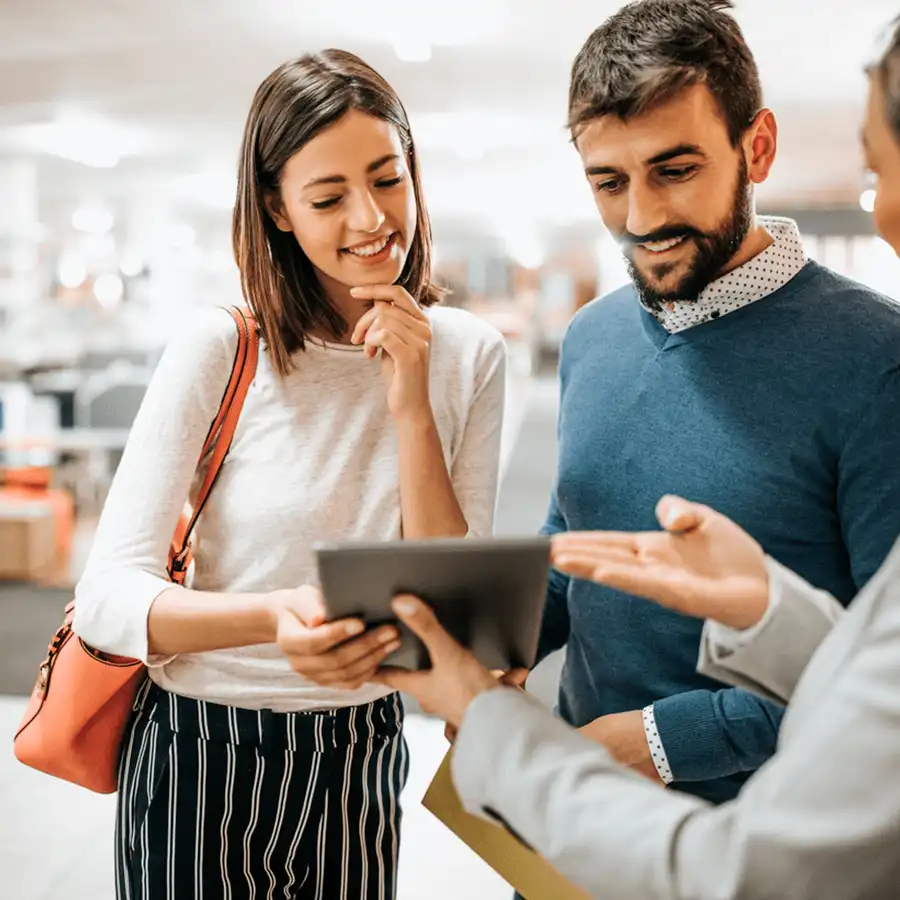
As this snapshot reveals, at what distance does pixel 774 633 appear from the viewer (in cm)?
89

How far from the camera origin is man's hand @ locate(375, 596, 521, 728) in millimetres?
946

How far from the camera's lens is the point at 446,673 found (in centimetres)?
97

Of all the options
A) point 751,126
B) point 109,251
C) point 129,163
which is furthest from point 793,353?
point 109,251

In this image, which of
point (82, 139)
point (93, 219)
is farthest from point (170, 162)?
point (93, 219)

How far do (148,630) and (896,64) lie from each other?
0.99 m

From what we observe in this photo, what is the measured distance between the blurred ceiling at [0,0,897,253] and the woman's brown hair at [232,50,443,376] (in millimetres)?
2430

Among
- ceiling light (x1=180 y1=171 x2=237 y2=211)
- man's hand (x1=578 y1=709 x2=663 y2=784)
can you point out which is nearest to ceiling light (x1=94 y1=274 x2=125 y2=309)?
ceiling light (x1=180 y1=171 x2=237 y2=211)

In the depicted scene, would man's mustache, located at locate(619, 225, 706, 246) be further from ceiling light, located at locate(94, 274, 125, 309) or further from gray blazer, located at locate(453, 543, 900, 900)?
ceiling light, located at locate(94, 274, 125, 309)

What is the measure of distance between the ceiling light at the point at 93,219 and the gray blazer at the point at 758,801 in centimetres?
1513

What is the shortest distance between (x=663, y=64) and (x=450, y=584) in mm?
727

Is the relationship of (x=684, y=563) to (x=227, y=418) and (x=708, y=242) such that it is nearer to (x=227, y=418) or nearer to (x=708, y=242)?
(x=708, y=242)

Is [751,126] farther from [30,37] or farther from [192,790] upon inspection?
[30,37]

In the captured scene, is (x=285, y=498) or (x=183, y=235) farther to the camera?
(x=183, y=235)

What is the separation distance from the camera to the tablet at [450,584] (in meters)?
0.85
